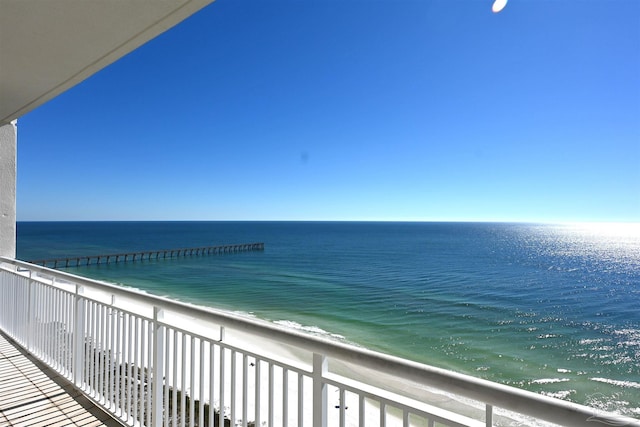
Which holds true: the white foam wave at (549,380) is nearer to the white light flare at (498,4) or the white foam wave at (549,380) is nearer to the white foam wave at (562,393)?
the white foam wave at (562,393)

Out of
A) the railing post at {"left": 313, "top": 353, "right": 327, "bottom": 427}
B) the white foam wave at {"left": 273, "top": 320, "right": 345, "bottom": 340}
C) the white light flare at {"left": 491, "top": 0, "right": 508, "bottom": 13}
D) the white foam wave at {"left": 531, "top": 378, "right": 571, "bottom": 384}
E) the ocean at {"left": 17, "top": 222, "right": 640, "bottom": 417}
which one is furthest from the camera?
the white foam wave at {"left": 273, "top": 320, "right": 345, "bottom": 340}

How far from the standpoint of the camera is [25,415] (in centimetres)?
217

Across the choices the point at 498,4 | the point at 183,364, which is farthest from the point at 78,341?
the point at 498,4

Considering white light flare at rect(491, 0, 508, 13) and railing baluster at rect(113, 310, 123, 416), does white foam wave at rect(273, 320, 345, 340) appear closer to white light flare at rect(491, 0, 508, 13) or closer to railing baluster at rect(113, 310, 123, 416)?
railing baluster at rect(113, 310, 123, 416)

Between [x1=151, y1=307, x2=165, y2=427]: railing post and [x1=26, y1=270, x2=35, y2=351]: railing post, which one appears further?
[x1=26, y1=270, x2=35, y2=351]: railing post

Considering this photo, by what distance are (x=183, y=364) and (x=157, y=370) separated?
0.80 ft

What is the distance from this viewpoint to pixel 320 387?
1.12m

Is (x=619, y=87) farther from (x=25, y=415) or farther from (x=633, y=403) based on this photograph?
(x=25, y=415)

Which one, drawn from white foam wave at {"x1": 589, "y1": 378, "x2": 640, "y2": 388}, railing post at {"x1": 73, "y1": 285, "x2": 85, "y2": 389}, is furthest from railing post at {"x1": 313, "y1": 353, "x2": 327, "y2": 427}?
white foam wave at {"x1": 589, "y1": 378, "x2": 640, "y2": 388}

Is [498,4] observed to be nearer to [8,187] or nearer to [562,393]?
[8,187]

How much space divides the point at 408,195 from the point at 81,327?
6434 cm

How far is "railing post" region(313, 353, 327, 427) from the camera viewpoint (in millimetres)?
1116

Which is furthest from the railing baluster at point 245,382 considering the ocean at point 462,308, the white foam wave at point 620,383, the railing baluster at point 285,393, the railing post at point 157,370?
Result: the white foam wave at point 620,383

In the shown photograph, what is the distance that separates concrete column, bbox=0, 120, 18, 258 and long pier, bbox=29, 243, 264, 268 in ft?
93.6
